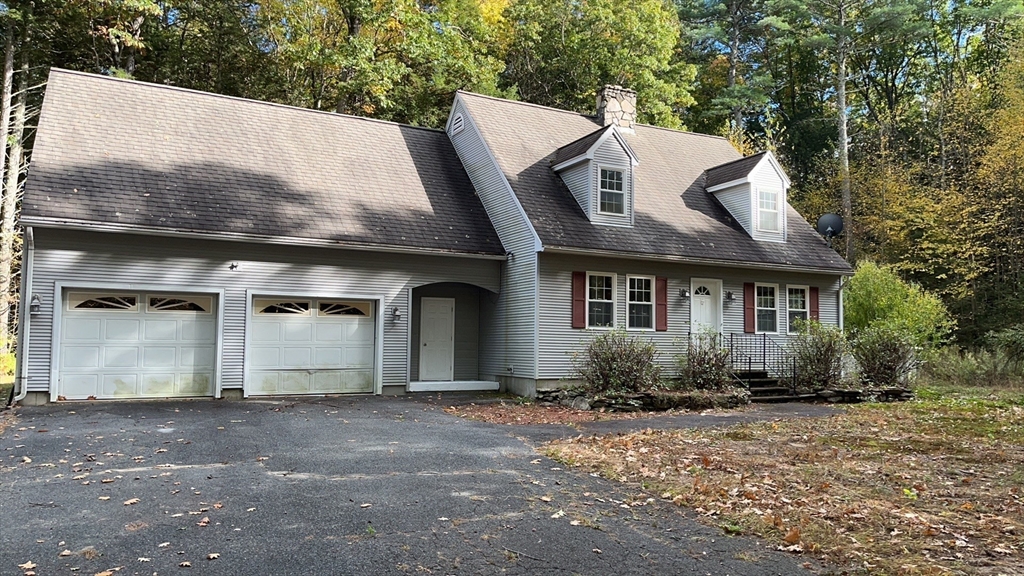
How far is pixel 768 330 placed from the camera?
58.1ft

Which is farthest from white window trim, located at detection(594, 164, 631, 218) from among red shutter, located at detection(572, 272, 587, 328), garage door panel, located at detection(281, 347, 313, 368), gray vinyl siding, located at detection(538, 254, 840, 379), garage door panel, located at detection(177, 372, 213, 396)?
garage door panel, located at detection(177, 372, 213, 396)

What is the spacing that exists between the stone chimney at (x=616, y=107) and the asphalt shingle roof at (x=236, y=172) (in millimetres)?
4528

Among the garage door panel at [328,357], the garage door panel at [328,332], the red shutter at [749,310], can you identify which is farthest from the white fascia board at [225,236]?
the red shutter at [749,310]

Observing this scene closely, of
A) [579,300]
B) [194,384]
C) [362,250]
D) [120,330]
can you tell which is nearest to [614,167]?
[579,300]

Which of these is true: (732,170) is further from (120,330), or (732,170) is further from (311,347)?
(120,330)

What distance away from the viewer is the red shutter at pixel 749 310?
56.7 feet

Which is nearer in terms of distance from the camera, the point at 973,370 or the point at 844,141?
the point at 973,370

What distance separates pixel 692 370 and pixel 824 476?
297 inches

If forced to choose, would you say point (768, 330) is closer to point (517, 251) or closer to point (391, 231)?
point (517, 251)

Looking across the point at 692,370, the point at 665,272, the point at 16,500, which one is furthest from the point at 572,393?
the point at 16,500

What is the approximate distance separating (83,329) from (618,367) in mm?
9262

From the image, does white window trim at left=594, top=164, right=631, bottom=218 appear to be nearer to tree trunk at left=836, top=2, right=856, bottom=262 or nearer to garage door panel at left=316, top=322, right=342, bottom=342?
garage door panel at left=316, top=322, right=342, bottom=342

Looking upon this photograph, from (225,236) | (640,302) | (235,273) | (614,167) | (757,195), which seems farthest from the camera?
(757,195)

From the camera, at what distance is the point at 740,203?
1816cm
